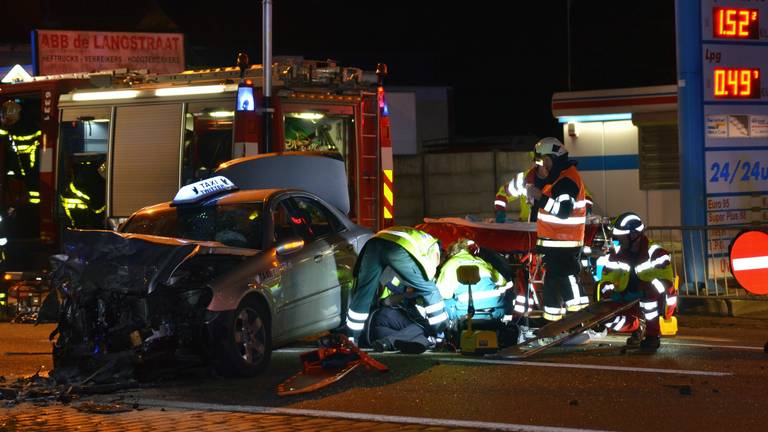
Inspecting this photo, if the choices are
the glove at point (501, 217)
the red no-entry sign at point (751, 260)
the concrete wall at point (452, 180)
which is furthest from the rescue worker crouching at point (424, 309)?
the concrete wall at point (452, 180)

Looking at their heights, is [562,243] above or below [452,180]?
below

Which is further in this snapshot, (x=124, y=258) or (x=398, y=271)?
(x=398, y=271)

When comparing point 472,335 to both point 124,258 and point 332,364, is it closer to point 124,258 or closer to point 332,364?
point 332,364

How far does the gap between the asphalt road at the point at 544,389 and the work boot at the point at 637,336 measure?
214 millimetres

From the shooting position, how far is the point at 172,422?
783 cm

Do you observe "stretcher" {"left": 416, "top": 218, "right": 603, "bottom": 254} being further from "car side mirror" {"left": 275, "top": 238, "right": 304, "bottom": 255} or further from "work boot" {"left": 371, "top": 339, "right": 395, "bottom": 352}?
"car side mirror" {"left": 275, "top": 238, "right": 304, "bottom": 255}

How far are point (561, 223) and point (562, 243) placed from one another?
0.19 metres

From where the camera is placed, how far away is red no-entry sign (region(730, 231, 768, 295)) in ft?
42.4

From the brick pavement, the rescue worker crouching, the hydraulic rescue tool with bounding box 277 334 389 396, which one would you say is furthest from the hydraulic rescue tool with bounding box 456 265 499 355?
the brick pavement

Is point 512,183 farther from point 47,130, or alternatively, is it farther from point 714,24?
point 47,130

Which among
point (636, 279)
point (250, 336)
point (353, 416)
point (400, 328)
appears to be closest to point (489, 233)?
point (636, 279)

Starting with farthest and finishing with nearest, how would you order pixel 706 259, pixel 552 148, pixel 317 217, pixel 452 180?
pixel 452 180 → pixel 706 259 → pixel 552 148 → pixel 317 217

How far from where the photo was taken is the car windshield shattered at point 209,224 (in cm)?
1032

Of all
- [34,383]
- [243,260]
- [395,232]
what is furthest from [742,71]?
[34,383]
